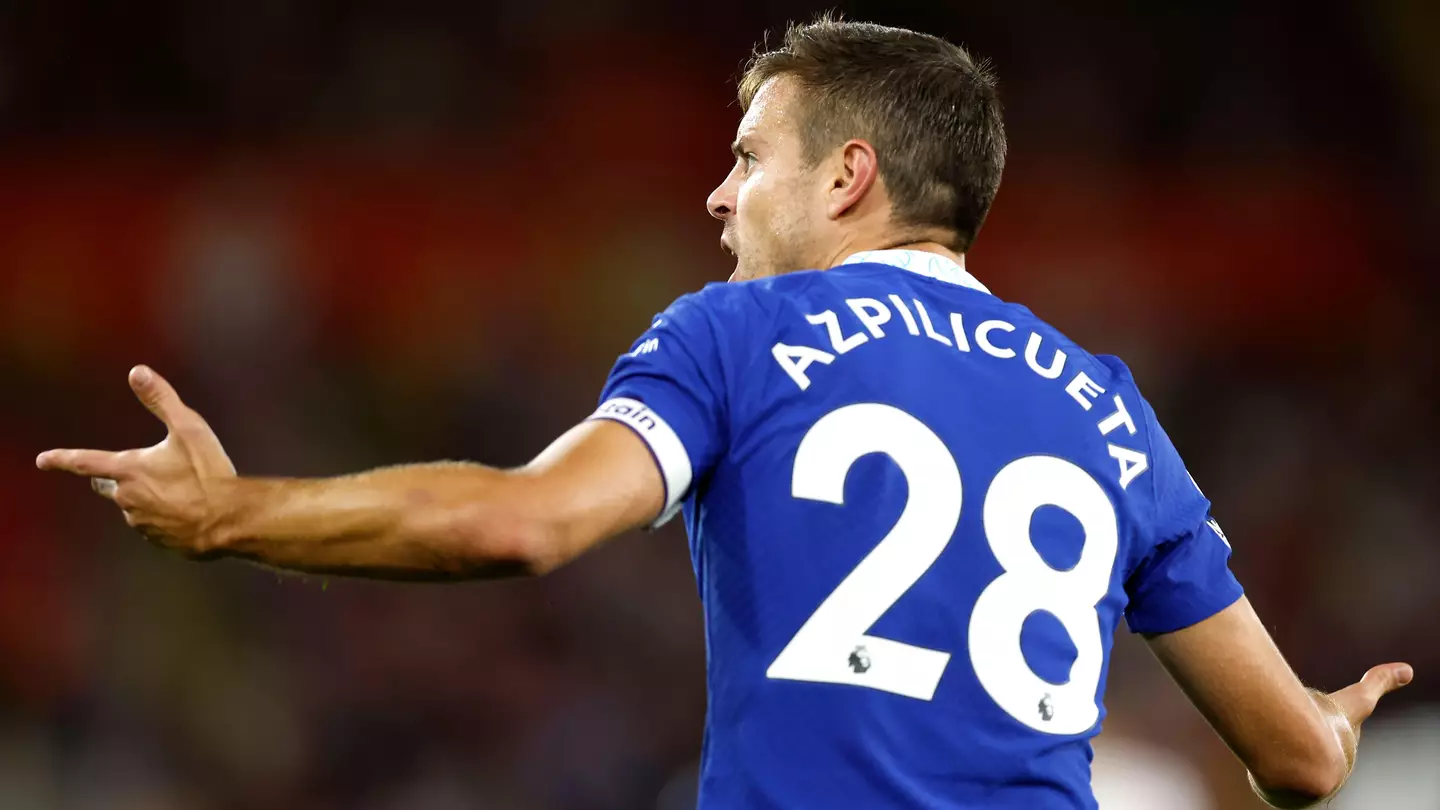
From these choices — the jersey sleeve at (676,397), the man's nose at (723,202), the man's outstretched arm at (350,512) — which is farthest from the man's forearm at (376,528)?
the man's nose at (723,202)

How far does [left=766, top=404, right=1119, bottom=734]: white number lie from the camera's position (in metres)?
1.95

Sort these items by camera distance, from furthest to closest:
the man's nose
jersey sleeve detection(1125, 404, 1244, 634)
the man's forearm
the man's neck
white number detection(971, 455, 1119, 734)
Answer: the man's nose
the man's neck
jersey sleeve detection(1125, 404, 1244, 634)
white number detection(971, 455, 1119, 734)
the man's forearm

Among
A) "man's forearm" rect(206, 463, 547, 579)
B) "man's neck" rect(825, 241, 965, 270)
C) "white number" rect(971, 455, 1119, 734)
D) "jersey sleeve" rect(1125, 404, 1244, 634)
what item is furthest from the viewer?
"man's neck" rect(825, 241, 965, 270)

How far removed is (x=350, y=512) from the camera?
1.70 meters

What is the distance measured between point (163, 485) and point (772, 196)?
4.10ft

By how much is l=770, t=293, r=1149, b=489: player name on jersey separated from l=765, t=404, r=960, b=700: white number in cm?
9

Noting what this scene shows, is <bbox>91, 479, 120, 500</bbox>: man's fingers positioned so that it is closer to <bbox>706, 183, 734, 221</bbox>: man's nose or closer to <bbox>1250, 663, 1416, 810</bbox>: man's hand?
<bbox>706, 183, 734, 221</bbox>: man's nose

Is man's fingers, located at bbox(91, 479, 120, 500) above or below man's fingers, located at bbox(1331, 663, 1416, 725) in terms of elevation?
above

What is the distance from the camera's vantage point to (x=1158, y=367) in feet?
26.5

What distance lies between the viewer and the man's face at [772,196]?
2.58 meters

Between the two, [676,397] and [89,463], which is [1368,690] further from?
[89,463]

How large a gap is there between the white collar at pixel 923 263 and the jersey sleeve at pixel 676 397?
447 mm

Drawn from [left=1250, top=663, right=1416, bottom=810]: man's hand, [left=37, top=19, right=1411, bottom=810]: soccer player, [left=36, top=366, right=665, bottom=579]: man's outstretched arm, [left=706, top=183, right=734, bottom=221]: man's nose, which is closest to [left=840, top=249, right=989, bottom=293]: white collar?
[left=37, top=19, right=1411, bottom=810]: soccer player

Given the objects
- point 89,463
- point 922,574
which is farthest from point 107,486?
point 922,574
